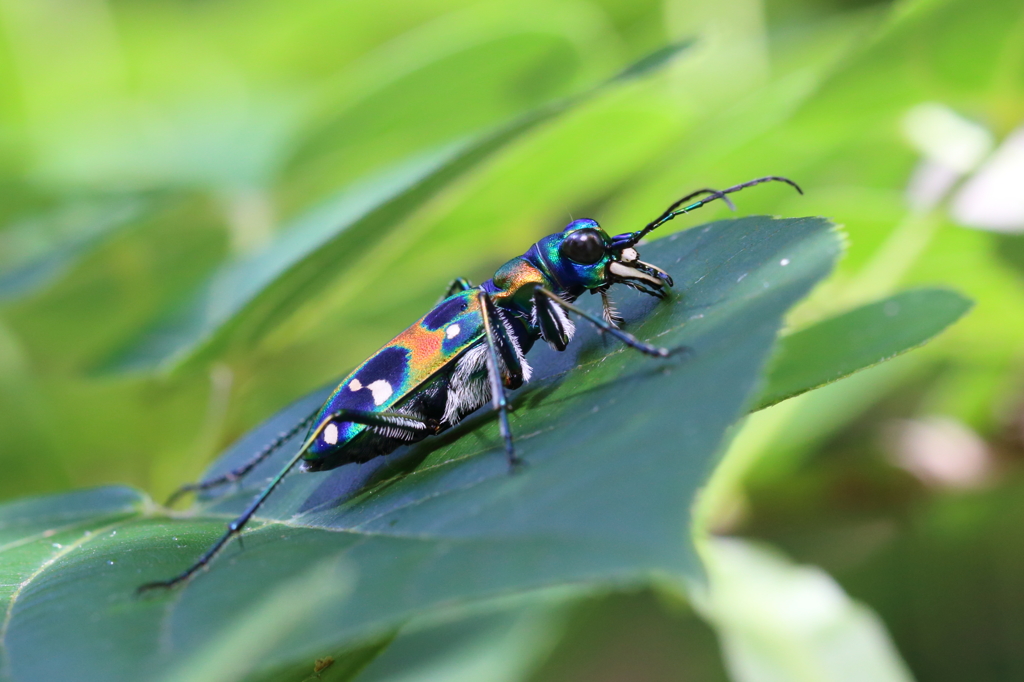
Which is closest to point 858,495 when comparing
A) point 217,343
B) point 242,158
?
point 217,343

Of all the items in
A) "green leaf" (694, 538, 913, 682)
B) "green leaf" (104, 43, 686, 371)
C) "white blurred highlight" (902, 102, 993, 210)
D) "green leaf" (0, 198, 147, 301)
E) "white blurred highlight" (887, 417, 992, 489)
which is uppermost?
"green leaf" (0, 198, 147, 301)

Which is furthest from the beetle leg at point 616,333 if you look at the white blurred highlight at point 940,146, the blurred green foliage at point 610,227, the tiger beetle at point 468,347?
the white blurred highlight at point 940,146

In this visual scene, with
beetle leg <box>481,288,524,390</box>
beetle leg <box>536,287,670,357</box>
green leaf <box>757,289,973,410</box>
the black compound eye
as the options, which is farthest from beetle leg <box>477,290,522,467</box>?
green leaf <box>757,289,973,410</box>

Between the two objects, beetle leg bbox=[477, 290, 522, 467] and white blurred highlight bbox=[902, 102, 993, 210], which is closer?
beetle leg bbox=[477, 290, 522, 467]

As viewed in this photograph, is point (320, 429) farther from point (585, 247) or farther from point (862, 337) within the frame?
point (862, 337)

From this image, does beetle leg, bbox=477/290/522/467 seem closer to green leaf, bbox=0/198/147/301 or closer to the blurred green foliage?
the blurred green foliage

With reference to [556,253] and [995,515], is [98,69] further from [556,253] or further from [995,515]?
[995,515]
